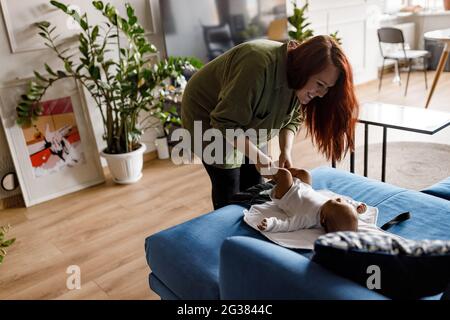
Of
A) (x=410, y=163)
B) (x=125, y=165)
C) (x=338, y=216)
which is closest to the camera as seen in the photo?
(x=338, y=216)

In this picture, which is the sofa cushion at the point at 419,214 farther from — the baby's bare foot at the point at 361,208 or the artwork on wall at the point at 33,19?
the artwork on wall at the point at 33,19

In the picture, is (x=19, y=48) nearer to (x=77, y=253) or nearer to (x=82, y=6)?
(x=82, y=6)

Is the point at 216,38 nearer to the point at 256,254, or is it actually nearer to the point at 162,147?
the point at 162,147

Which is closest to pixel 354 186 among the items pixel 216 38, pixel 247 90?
pixel 247 90

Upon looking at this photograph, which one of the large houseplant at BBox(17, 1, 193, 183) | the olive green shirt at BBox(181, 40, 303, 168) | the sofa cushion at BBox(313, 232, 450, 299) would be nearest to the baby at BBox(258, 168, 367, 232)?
the olive green shirt at BBox(181, 40, 303, 168)

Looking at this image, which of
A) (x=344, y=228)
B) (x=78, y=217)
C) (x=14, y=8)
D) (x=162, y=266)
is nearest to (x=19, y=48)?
(x=14, y=8)

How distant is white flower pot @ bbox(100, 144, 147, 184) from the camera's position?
9.72ft

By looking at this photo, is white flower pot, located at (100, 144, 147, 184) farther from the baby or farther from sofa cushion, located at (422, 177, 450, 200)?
sofa cushion, located at (422, 177, 450, 200)

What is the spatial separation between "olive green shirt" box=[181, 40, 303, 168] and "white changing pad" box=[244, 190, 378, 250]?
12.3 inches

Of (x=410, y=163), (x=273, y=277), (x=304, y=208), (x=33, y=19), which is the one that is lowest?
(x=410, y=163)

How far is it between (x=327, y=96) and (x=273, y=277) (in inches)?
31.8

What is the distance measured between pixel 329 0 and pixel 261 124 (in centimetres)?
372

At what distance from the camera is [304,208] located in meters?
1.50

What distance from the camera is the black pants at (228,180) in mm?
1755
